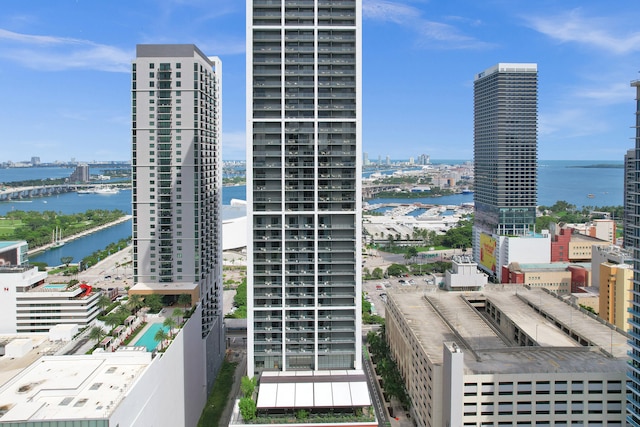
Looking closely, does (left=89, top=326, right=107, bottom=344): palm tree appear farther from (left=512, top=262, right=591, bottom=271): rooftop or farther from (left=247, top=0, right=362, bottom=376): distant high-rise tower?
(left=512, top=262, right=591, bottom=271): rooftop

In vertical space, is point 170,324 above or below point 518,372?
above

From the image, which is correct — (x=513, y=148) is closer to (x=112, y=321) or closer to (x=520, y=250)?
(x=520, y=250)

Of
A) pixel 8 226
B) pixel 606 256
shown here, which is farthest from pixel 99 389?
pixel 8 226

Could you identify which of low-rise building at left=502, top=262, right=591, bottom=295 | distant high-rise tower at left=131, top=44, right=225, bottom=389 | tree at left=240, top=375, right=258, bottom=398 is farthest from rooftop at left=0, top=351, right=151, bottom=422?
low-rise building at left=502, top=262, right=591, bottom=295

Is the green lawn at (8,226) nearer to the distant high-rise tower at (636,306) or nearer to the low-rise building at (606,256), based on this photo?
the low-rise building at (606,256)

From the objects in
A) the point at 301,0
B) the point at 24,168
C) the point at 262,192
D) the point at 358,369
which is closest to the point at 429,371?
the point at 358,369

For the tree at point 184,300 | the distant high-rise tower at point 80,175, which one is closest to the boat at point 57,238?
the tree at point 184,300

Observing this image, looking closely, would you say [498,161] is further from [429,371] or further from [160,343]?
[160,343]
